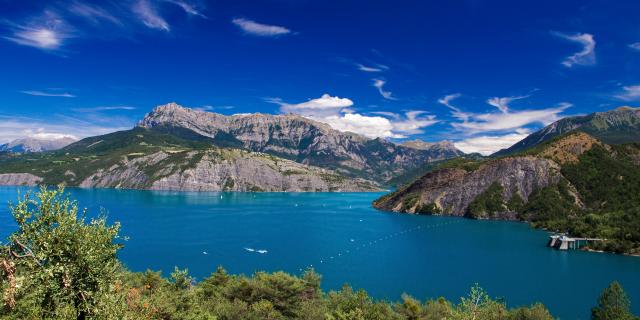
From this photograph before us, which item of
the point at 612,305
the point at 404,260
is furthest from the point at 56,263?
the point at 404,260

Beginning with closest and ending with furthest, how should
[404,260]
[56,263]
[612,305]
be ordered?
[56,263]
[612,305]
[404,260]

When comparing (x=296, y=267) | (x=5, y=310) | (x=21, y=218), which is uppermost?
(x=21, y=218)

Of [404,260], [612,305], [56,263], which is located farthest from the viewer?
[404,260]

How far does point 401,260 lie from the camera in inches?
5325

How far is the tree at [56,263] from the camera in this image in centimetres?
2345

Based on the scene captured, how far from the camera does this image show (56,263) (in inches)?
954

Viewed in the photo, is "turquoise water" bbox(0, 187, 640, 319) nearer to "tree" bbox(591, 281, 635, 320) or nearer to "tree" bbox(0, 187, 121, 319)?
"tree" bbox(591, 281, 635, 320)

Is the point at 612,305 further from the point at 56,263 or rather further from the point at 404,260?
the point at 56,263

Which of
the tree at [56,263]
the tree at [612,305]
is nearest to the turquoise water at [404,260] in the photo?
the tree at [612,305]

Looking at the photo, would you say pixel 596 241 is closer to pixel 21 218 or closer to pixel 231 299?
pixel 231 299

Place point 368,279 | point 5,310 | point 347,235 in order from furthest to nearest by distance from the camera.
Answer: point 347,235
point 368,279
point 5,310

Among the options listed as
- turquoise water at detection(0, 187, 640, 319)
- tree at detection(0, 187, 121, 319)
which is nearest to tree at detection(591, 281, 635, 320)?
turquoise water at detection(0, 187, 640, 319)

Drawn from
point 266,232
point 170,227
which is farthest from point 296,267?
point 170,227

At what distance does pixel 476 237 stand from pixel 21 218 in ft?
613
